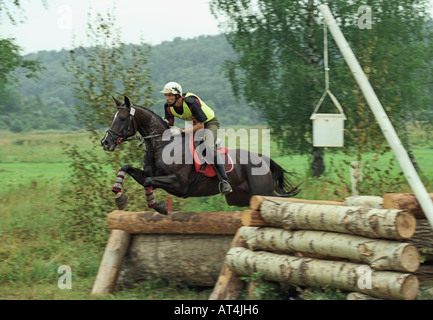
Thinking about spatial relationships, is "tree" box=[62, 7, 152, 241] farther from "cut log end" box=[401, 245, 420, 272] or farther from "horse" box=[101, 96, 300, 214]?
"cut log end" box=[401, 245, 420, 272]

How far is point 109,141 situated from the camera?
27.6 ft

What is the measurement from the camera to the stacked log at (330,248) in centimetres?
573

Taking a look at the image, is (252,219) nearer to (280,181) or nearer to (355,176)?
(280,181)

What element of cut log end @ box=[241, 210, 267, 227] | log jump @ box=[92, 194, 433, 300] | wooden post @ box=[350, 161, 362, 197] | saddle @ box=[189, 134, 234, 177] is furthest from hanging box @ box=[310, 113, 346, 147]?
wooden post @ box=[350, 161, 362, 197]

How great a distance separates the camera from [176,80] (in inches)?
2490

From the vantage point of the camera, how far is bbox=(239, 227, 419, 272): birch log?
5711 millimetres

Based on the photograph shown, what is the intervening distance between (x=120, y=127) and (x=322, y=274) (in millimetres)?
3775

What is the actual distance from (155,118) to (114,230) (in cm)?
178

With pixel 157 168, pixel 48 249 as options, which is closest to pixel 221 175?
pixel 157 168

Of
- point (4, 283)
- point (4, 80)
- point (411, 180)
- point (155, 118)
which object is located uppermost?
point (4, 80)

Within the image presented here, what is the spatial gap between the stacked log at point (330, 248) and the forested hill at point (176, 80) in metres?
25.5

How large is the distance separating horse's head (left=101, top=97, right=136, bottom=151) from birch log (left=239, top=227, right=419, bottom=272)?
7.67ft
